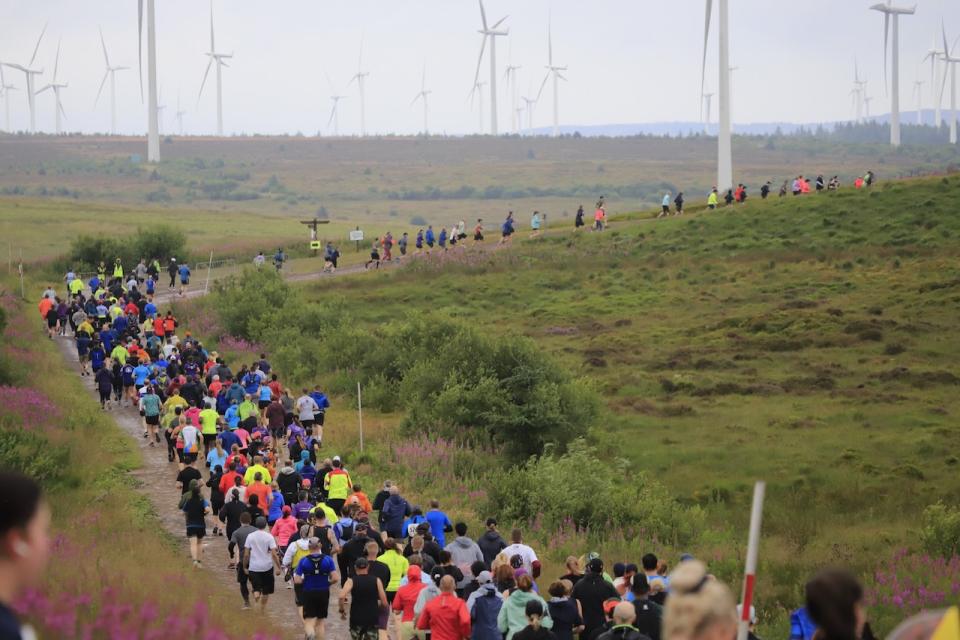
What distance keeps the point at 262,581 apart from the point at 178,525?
6.13m

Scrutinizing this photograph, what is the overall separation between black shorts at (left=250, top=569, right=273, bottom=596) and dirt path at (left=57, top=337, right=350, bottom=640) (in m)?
0.31

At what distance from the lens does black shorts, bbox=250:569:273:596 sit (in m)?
16.8

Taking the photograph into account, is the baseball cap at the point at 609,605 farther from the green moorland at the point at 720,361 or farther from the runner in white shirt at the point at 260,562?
the runner in white shirt at the point at 260,562

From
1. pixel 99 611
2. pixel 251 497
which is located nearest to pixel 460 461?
pixel 251 497

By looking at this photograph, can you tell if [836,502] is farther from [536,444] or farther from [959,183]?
[959,183]

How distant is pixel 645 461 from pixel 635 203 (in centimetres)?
14917

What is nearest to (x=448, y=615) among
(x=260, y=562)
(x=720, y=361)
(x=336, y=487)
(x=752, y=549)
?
(x=260, y=562)

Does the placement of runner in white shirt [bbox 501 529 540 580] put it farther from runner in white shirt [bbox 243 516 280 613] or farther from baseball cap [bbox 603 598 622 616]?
runner in white shirt [bbox 243 516 280 613]

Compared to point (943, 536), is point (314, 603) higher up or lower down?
higher up

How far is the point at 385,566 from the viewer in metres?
14.9

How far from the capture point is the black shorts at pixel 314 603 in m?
15.6

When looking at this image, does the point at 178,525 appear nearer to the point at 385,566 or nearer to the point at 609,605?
the point at 385,566

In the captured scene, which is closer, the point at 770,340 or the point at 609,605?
the point at 609,605

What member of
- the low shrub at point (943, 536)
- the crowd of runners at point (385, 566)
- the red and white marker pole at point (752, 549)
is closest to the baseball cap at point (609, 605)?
the crowd of runners at point (385, 566)
